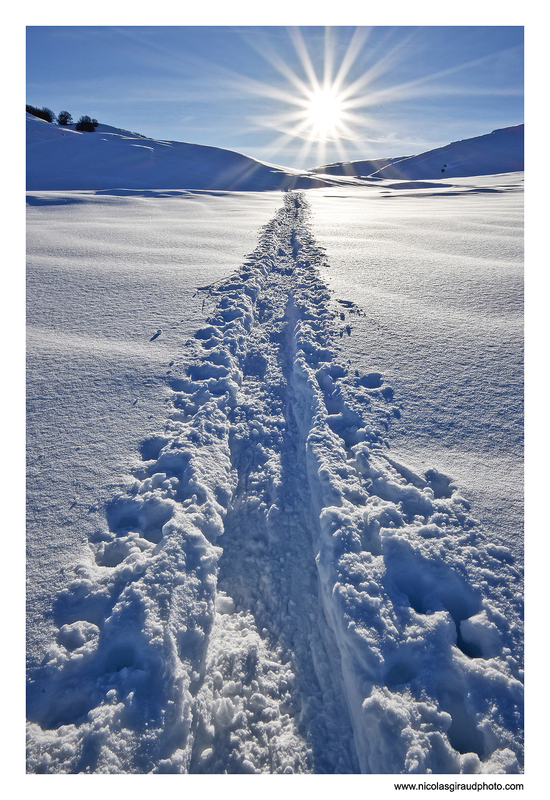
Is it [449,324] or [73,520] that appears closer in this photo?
[73,520]

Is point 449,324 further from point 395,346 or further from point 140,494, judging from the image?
point 140,494

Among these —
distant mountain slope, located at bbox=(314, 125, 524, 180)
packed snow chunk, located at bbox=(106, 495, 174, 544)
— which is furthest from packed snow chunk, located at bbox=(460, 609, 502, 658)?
distant mountain slope, located at bbox=(314, 125, 524, 180)

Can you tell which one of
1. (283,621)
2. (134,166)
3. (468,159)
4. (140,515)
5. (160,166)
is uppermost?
(468,159)

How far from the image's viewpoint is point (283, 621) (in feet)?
6.87

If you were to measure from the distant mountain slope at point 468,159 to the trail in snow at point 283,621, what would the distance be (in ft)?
109

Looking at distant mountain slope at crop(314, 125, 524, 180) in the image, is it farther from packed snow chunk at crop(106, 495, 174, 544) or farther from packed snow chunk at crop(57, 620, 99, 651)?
packed snow chunk at crop(57, 620, 99, 651)

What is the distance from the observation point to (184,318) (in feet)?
14.2

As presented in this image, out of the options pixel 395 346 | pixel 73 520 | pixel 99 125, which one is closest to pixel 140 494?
pixel 73 520

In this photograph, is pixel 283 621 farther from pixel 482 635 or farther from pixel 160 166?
pixel 160 166

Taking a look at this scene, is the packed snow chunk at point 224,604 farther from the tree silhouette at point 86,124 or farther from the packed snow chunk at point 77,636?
the tree silhouette at point 86,124

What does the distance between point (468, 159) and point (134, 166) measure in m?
26.0

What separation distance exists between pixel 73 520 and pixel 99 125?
41181 millimetres

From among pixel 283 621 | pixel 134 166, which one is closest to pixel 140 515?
→ pixel 283 621

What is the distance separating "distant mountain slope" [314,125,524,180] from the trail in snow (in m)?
33.1
